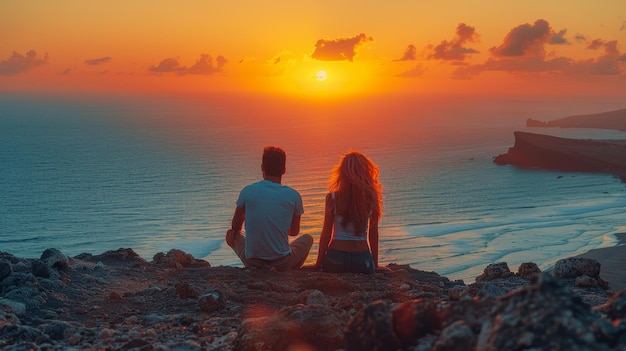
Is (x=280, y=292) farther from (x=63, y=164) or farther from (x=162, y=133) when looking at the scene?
(x=162, y=133)

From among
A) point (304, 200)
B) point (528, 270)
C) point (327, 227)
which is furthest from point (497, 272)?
point (304, 200)

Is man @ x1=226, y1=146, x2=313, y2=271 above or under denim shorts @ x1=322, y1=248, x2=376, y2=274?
above

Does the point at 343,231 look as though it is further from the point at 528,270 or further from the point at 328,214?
the point at 528,270

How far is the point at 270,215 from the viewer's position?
33.7 ft

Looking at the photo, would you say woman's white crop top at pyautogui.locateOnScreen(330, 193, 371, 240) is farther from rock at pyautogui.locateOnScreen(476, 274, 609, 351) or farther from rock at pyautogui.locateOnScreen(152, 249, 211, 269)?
rock at pyautogui.locateOnScreen(476, 274, 609, 351)

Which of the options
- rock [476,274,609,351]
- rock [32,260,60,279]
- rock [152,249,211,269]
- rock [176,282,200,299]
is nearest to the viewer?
rock [476,274,609,351]

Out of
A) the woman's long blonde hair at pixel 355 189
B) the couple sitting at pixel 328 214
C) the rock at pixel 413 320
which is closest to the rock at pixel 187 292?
the couple sitting at pixel 328 214

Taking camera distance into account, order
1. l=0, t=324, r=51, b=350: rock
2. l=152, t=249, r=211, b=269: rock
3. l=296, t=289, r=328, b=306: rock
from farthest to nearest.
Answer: l=152, t=249, r=211, b=269: rock → l=296, t=289, r=328, b=306: rock → l=0, t=324, r=51, b=350: rock

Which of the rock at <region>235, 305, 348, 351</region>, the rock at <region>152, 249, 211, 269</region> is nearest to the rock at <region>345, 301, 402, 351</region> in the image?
the rock at <region>235, 305, 348, 351</region>

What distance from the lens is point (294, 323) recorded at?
5.34 m

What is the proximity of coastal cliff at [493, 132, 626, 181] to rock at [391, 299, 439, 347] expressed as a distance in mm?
106811

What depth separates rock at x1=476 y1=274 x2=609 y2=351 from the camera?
143 inches

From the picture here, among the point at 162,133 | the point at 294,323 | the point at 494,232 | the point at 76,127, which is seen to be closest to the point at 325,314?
the point at 294,323

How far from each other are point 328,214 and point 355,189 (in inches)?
22.9
